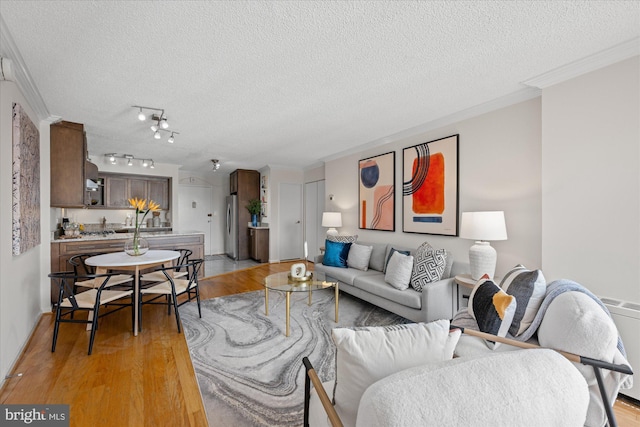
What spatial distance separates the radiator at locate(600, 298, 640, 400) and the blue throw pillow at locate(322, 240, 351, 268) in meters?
2.78

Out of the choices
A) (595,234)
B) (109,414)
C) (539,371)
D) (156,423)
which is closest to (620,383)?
(539,371)

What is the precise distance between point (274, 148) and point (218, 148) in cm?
98

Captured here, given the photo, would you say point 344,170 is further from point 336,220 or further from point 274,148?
point 274,148

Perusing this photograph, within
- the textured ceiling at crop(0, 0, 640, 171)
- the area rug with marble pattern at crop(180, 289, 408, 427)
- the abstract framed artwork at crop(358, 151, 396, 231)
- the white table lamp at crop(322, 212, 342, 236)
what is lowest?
the area rug with marble pattern at crop(180, 289, 408, 427)

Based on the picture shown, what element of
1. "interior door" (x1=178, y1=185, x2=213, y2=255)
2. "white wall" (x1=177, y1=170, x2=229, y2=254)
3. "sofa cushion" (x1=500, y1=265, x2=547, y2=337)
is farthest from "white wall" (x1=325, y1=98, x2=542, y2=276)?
"interior door" (x1=178, y1=185, x2=213, y2=255)

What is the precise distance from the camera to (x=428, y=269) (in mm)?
3023

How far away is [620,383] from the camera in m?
1.22

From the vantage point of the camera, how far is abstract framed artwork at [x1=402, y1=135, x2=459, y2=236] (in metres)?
3.45

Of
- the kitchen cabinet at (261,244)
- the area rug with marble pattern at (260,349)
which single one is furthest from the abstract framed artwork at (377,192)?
the kitchen cabinet at (261,244)

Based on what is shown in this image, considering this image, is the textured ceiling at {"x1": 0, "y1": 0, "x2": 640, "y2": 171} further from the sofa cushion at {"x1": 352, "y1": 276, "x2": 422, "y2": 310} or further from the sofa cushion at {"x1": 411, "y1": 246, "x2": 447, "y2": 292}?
the sofa cushion at {"x1": 352, "y1": 276, "x2": 422, "y2": 310}

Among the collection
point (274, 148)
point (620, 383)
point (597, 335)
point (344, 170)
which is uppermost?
point (274, 148)

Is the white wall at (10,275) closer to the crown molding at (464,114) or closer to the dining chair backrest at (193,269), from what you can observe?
the dining chair backrest at (193,269)

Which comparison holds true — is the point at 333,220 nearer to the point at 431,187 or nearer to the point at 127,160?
the point at 431,187

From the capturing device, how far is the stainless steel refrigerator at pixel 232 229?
7293mm
